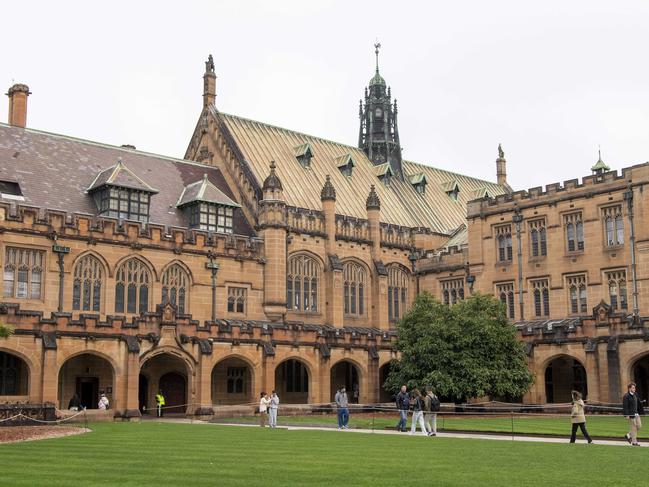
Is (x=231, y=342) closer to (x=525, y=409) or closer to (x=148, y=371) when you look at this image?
(x=148, y=371)

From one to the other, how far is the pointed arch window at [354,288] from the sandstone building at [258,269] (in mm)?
113

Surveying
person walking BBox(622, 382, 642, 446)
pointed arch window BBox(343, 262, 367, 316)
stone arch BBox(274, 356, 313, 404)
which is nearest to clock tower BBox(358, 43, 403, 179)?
pointed arch window BBox(343, 262, 367, 316)

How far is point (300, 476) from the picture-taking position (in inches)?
623

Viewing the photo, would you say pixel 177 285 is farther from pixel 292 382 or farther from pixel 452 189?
pixel 452 189

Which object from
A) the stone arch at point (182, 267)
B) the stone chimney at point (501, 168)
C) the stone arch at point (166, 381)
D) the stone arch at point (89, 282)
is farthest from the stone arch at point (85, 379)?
the stone chimney at point (501, 168)

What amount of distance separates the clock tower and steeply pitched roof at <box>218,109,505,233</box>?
122 cm

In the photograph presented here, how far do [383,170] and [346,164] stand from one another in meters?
4.39

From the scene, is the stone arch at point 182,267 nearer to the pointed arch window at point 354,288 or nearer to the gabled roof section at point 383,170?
the pointed arch window at point 354,288

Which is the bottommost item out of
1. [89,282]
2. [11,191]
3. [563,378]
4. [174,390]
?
[174,390]

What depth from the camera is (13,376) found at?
1639 inches

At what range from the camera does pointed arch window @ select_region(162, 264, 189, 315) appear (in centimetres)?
4791

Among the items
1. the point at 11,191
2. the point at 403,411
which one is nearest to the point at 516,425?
the point at 403,411

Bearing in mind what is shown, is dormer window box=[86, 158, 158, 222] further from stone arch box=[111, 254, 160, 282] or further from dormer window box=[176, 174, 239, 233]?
dormer window box=[176, 174, 239, 233]

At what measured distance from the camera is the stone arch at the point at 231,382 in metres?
48.6
